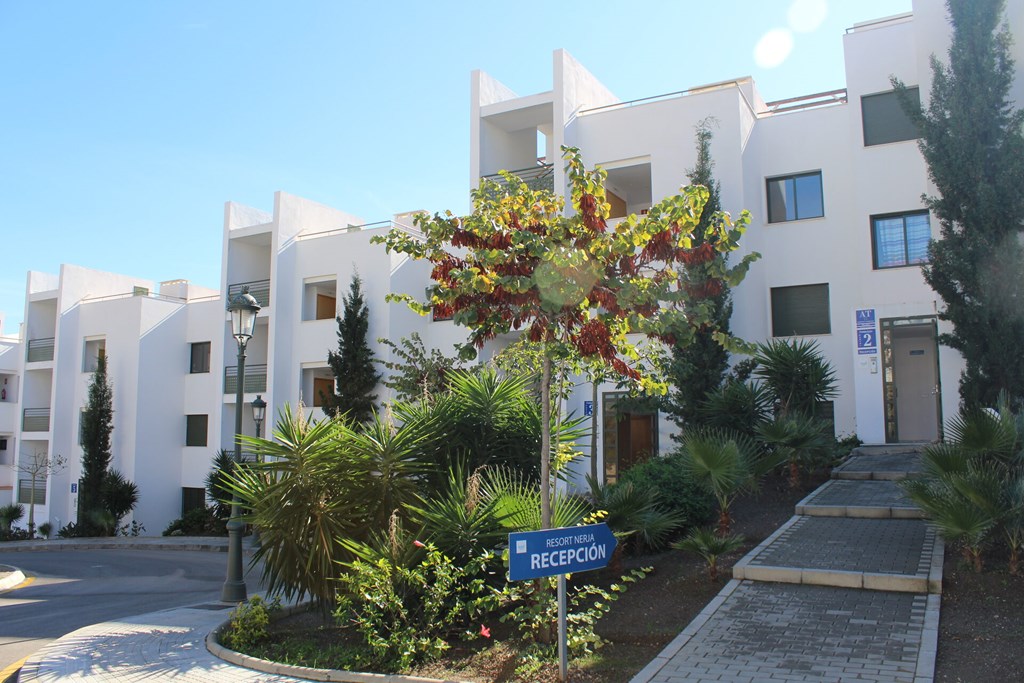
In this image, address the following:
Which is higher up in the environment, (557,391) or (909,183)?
(909,183)

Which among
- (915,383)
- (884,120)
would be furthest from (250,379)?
(884,120)

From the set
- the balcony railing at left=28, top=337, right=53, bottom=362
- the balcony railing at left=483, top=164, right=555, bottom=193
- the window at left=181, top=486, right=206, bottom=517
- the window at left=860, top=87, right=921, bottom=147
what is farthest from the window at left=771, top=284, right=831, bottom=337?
the balcony railing at left=28, top=337, right=53, bottom=362

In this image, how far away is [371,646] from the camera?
7695mm

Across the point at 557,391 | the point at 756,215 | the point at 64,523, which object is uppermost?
the point at 756,215

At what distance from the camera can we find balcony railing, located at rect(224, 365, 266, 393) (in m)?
27.7

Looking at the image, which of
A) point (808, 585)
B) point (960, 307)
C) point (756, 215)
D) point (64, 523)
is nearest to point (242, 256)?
point (64, 523)

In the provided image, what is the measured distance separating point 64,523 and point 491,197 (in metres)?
29.5

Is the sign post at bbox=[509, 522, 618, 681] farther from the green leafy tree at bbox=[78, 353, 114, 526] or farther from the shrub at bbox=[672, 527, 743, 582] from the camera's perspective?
the green leafy tree at bbox=[78, 353, 114, 526]

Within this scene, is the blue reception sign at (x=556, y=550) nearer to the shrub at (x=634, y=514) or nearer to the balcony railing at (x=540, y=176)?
the shrub at (x=634, y=514)

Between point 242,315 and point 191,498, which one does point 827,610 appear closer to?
point 242,315

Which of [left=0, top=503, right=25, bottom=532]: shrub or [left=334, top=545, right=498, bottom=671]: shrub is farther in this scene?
[left=0, top=503, right=25, bottom=532]: shrub

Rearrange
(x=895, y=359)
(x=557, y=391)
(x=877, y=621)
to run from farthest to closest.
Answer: (x=895, y=359) → (x=557, y=391) → (x=877, y=621)

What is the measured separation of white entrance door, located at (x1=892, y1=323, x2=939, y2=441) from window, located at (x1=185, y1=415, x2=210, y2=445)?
22.7m

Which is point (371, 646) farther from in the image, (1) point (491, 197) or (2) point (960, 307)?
(2) point (960, 307)
